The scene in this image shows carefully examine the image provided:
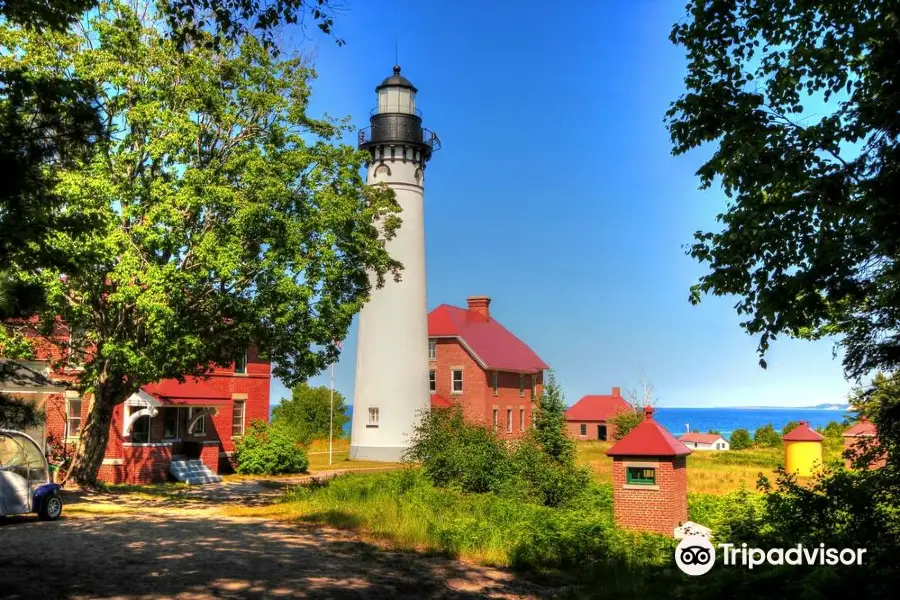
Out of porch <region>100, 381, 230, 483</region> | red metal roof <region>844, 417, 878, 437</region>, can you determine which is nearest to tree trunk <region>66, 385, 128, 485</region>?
porch <region>100, 381, 230, 483</region>

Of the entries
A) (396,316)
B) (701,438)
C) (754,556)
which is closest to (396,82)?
(396,316)

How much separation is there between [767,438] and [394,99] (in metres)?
49.0

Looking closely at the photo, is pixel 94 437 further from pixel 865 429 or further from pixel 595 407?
pixel 595 407

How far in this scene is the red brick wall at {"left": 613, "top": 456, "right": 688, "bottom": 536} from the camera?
68.8 feet

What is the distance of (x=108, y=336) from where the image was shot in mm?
20641

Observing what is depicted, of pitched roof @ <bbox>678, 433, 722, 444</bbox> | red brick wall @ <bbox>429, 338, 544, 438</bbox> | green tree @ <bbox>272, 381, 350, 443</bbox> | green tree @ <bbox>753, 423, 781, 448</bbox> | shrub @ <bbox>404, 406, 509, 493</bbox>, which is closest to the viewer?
→ shrub @ <bbox>404, 406, 509, 493</bbox>

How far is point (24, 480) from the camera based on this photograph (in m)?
15.3

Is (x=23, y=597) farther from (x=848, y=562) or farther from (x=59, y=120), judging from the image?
(x=848, y=562)

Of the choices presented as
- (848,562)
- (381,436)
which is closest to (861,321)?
(848,562)

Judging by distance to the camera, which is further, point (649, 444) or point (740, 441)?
point (740, 441)

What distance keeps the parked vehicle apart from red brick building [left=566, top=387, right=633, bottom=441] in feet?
224

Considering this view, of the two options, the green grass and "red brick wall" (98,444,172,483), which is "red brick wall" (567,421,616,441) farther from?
the green grass

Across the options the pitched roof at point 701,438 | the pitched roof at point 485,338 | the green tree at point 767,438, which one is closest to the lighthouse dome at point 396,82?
the pitched roof at point 485,338

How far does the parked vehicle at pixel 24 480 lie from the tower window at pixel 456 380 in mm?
35419
